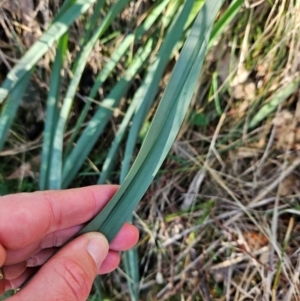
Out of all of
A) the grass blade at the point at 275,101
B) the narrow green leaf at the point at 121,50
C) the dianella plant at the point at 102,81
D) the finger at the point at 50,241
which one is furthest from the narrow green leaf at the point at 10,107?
the grass blade at the point at 275,101

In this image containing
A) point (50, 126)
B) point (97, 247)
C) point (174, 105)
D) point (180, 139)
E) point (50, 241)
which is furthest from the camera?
point (180, 139)

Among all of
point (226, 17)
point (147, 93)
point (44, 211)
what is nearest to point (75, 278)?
point (44, 211)

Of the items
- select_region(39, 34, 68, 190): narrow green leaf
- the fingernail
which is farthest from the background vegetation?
the fingernail

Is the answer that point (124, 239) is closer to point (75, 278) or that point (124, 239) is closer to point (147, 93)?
point (75, 278)

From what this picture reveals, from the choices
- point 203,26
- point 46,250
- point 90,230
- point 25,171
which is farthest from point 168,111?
point 25,171

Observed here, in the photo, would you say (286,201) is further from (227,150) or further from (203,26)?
(203,26)

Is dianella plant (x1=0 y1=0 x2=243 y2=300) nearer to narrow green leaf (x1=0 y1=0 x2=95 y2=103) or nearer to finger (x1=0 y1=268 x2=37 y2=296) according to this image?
narrow green leaf (x1=0 y1=0 x2=95 y2=103)

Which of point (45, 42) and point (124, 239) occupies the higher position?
point (45, 42)
